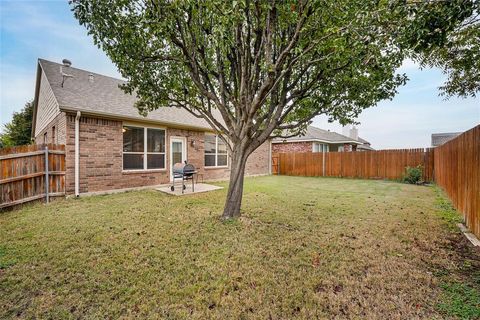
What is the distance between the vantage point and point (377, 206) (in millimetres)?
6938

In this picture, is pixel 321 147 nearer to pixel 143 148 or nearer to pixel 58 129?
pixel 143 148

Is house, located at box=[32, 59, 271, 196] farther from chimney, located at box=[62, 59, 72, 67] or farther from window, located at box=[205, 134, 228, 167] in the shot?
window, located at box=[205, 134, 228, 167]

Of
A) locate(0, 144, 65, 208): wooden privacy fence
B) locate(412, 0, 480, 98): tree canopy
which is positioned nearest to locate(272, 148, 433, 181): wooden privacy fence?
locate(412, 0, 480, 98): tree canopy

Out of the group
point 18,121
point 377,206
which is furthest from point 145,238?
point 18,121

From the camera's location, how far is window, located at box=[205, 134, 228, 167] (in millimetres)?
13391

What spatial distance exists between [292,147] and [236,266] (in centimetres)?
1806

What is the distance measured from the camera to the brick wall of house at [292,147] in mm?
19688

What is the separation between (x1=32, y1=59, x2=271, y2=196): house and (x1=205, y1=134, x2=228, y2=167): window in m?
0.26

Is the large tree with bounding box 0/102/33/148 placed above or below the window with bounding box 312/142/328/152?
above

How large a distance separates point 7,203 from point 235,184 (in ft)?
21.9

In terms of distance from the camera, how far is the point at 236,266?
10.5ft

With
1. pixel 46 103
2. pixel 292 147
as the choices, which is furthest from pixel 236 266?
pixel 292 147

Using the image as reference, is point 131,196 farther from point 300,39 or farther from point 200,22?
point 300,39

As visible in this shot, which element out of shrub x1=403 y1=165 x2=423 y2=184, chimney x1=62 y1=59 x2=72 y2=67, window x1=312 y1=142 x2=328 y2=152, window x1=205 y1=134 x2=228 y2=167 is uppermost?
chimney x1=62 y1=59 x2=72 y2=67
